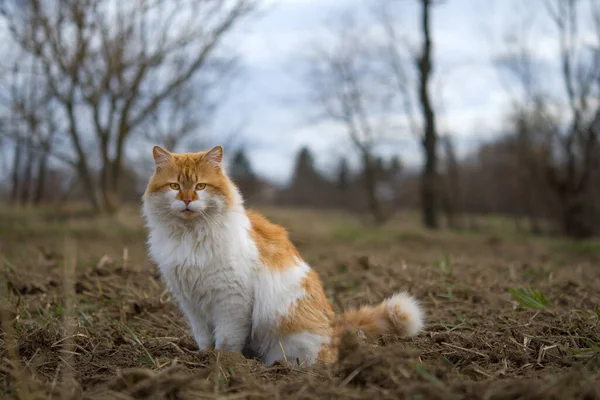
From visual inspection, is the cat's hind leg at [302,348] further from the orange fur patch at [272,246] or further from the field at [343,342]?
the orange fur patch at [272,246]

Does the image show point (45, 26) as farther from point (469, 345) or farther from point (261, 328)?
point (469, 345)

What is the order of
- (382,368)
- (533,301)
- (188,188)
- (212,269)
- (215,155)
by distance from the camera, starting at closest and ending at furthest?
(382,368)
(212,269)
(188,188)
(215,155)
(533,301)

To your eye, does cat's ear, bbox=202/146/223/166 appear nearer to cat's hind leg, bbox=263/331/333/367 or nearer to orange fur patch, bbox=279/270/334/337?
orange fur patch, bbox=279/270/334/337

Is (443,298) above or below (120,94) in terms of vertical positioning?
below

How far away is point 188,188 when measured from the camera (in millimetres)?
2738

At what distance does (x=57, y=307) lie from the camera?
345cm

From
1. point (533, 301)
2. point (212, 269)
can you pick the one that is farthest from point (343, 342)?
point (533, 301)

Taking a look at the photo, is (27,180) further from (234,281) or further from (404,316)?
(404,316)

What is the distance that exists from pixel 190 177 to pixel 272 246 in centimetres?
64

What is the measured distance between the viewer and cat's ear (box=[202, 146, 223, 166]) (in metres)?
2.93

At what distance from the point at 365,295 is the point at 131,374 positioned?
2.52 metres

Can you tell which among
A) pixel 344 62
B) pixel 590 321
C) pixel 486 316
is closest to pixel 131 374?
pixel 486 316

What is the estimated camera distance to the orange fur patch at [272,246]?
279 cm

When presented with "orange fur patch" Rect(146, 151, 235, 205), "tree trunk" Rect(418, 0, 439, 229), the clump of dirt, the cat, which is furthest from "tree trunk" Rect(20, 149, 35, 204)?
the clump of dirt
